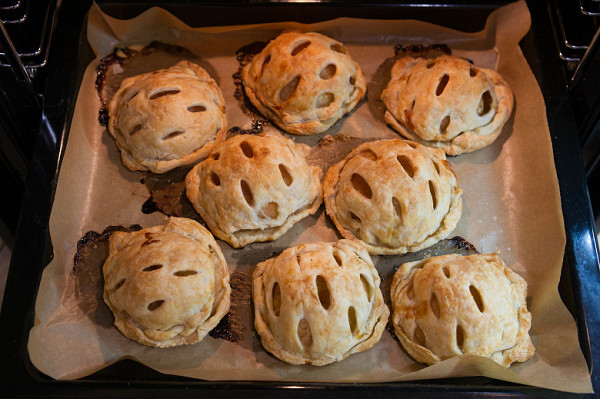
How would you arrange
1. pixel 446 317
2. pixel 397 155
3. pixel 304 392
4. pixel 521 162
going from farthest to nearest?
pixel 521 162, pixel 397 155, pixel 446 317, pixel 304 392

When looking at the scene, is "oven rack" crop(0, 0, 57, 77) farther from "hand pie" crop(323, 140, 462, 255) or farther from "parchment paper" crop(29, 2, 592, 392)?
"hand pie" crop(323, 140, 462, 255)

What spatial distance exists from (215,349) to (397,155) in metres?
1.36

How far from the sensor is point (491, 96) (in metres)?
3.24

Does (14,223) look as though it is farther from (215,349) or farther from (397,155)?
(397,155)

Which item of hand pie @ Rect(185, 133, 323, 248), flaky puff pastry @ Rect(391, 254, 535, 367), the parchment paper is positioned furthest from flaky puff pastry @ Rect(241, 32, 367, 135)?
flaky puff pastry @ Rect(391, 254, 535, 367)

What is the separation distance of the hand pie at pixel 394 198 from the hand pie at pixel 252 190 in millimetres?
188

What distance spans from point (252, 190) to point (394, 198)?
74 centimetres

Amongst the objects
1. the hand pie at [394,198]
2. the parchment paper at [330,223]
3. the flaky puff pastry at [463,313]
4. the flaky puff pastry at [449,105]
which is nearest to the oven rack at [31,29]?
the parchment paper at [330,223]

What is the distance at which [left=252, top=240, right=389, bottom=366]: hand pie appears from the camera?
102 inches

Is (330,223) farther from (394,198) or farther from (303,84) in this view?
(303,84)

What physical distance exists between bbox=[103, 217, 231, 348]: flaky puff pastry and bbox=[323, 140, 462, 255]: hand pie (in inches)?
30.2

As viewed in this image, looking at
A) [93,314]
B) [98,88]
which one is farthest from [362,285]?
[98,88]

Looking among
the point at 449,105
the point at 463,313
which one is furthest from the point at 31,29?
the point at 463,313

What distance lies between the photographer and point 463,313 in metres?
2.59
